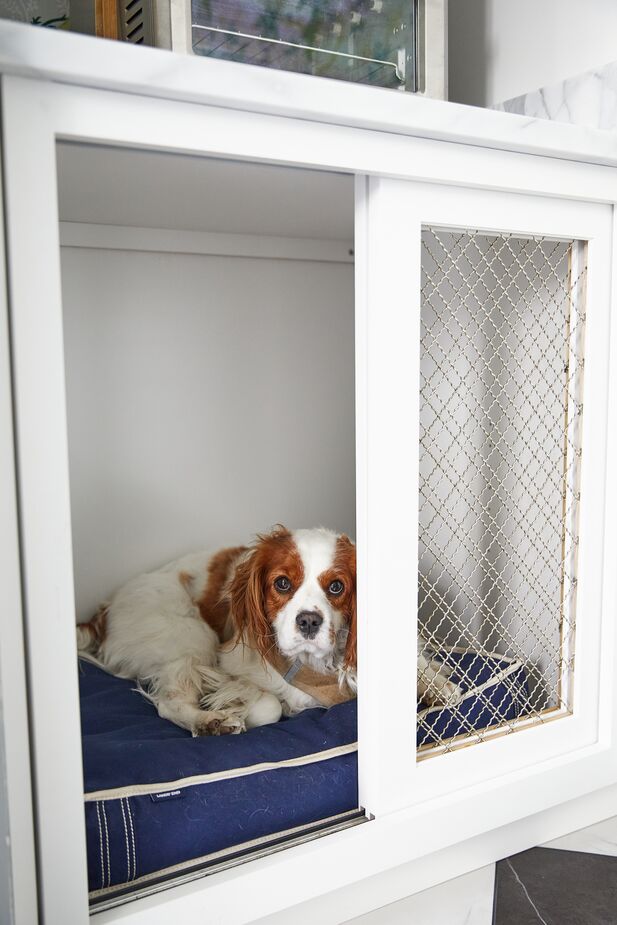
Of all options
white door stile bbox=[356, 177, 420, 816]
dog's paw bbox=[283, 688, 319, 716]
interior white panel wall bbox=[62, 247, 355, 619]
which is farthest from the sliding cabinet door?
interior white panel wall bbox=[62, 247, 355, 619]

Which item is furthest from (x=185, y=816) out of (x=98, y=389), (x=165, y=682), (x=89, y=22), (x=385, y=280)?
(x=89, y=22)

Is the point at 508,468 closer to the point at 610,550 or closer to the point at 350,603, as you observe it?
the point at 610,550

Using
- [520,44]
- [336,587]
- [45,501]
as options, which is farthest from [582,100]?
[45,501]

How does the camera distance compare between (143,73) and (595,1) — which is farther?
(595,1)

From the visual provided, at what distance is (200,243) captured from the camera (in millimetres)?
2000

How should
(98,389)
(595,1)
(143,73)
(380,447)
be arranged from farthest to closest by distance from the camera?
(98,389)
(595,1)
(380,447)
(143,73)

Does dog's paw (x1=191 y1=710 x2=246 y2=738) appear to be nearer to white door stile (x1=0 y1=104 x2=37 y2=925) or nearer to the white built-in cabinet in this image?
the white built-in cabinet

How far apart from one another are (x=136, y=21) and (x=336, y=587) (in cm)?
107

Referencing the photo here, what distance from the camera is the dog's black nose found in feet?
4.91

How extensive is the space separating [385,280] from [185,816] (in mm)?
842

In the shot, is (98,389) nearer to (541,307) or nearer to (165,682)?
(165,682)

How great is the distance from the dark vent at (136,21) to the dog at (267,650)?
3.04 ft

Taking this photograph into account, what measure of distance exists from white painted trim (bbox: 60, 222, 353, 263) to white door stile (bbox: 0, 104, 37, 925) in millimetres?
1063

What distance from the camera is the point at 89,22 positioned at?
161 centimetres
